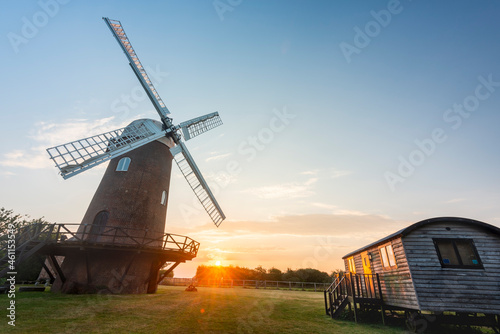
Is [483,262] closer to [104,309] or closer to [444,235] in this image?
[444,235]

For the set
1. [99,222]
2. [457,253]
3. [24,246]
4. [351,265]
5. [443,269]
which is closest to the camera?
[443,269]

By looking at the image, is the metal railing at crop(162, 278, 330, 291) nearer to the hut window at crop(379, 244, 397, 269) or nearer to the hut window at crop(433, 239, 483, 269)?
the hut window at crop(379, 244, 397, 269)

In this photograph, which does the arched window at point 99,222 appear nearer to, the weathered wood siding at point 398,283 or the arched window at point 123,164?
the arched window at point 123,164

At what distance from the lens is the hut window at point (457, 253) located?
1025 centimetres

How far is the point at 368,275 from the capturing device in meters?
13.7

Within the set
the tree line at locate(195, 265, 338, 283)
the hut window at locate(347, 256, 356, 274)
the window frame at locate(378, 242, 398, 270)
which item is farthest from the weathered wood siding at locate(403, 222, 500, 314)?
the tree line at locate(195, 265, 338, 283)

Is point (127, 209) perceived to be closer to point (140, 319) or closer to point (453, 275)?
point (140, 319)

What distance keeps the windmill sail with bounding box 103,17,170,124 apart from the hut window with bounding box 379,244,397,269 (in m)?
18.6

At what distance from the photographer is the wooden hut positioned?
376 inches

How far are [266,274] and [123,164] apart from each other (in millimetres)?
40717

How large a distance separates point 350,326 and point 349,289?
7.70 ft

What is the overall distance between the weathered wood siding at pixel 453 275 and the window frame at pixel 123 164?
1771cm

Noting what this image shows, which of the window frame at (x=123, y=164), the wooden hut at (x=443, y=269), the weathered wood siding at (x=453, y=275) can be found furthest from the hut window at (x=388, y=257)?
the window frame at (x=123, y=164)

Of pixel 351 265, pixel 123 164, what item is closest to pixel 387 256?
pixel 351 265
